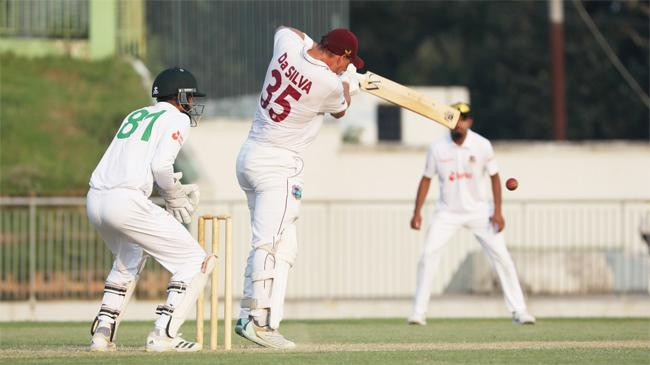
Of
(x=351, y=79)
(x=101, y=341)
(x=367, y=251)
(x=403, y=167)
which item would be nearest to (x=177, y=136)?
(x=101, y=341)

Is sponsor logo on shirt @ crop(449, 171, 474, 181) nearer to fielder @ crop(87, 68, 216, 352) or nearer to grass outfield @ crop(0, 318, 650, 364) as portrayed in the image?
grass outfield @ crop(0, 318, 650, 364)

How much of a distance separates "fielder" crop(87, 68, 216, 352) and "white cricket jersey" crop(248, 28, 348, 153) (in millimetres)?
905

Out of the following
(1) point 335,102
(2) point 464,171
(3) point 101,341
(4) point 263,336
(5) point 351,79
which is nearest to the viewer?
(3) point 101,341

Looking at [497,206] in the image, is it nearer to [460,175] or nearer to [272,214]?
[460,175]

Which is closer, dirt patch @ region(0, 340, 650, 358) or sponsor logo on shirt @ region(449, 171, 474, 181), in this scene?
dirt patch @ region(0, 340, 650, 358)

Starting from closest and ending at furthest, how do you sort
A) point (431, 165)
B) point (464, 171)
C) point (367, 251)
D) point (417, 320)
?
point (417, 320) < point (464, 171) < point (431, 165) < point (367, 251)

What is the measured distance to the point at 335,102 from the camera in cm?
1199

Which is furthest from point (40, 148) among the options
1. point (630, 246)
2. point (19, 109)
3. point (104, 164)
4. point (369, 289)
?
point (104, 164)

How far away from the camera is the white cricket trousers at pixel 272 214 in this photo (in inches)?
469

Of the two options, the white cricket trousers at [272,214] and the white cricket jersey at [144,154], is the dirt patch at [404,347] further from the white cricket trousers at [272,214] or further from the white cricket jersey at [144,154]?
the white cricket jersey at [144,154]

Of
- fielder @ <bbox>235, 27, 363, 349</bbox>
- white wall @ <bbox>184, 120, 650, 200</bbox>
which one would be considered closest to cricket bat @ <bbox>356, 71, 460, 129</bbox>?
fielder @ <bbox>235, 27, 363, 349</bbox>

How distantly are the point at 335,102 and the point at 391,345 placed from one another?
1957 millimetres

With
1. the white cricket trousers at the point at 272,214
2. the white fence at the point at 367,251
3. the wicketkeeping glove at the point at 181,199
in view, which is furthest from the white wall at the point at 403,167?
the wicketkeeping glove at the point at 181,199

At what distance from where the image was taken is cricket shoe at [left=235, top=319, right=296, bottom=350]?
38.6ft
